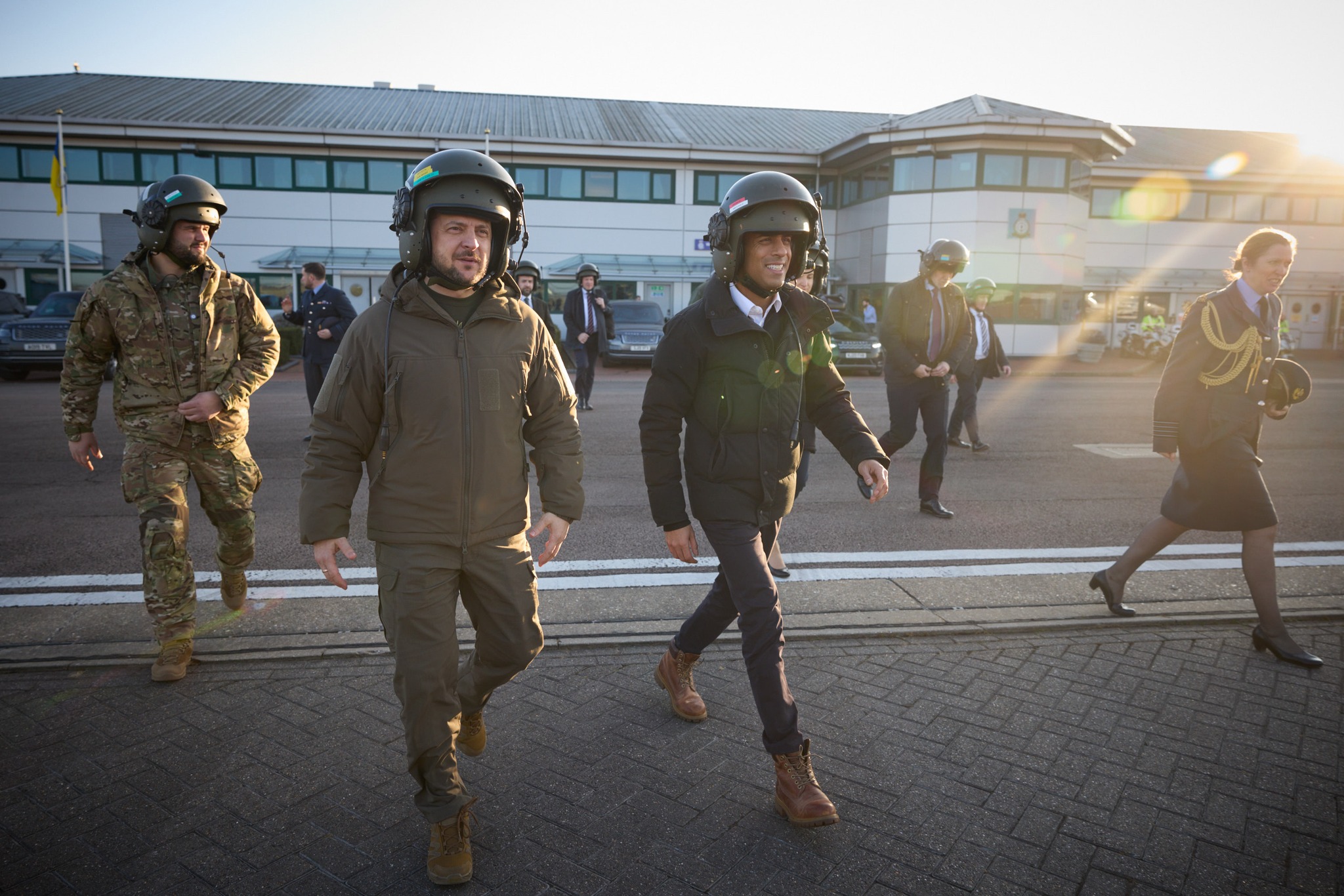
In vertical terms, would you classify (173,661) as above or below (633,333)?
below

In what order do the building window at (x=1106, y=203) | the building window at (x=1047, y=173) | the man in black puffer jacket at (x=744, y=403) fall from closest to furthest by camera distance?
the man in black puffer jacket at (x=744, y=403) → the building window at (x=1047, y=173) → the building window at (x=1106, y=203)

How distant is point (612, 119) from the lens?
33.2 metres

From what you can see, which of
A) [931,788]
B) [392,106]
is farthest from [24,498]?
[392,106]

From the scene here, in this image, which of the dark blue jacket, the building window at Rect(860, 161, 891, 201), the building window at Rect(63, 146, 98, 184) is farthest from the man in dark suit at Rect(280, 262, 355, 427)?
the building window at Rect(63, 146, 98, 184)

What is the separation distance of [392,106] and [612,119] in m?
7.96

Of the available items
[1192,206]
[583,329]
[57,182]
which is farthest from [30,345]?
[1192,206]

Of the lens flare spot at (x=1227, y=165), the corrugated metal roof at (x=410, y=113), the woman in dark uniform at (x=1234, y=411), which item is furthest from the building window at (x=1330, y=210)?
the woman in dark uniform at (x=1234, y=411)

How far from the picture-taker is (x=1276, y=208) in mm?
33062

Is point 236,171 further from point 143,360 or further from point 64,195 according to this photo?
point 143,360

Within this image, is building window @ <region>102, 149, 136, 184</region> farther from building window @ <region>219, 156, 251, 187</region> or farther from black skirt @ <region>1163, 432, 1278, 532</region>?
black skirt @ <region>1163, 432, 1278, 532</region>

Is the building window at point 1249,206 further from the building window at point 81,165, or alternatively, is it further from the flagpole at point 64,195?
the building window at point 81,165

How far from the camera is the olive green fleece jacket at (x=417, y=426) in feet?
8.88

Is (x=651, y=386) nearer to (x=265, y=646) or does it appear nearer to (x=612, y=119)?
Answer: (x=265, y=646)

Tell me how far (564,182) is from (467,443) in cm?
2837
